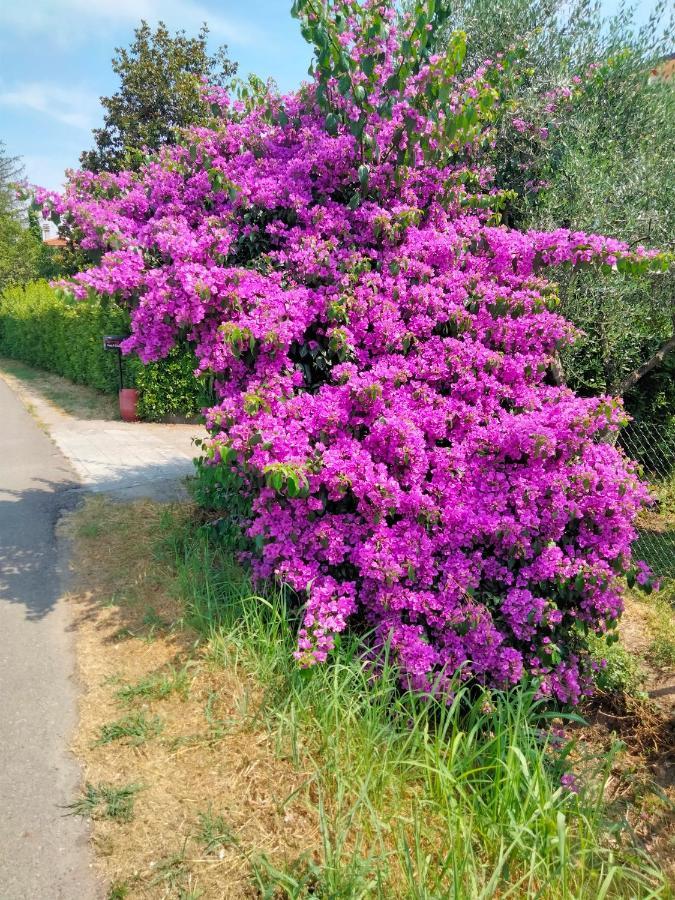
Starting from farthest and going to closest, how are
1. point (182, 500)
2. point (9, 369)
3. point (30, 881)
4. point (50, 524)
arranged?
point (9, 369), point (182, 500), point (50, 524), point (30, 881)

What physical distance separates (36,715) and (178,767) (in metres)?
0.99

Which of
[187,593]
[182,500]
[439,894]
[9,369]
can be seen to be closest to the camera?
[439,894]

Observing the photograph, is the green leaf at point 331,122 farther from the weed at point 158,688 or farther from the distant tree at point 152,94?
the distant tree at point 152,94

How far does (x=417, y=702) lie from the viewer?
11.4 ft

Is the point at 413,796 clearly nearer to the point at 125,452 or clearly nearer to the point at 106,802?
the point at 106,802

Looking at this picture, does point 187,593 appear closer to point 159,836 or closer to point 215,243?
point 159,836

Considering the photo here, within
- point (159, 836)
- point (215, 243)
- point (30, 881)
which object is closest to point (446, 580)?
point (159, 836)

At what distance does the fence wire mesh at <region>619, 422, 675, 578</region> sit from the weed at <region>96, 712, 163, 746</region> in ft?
18.2

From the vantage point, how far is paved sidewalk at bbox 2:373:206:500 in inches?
276

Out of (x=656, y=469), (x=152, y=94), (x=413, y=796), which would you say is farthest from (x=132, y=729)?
(x=152, y=94)

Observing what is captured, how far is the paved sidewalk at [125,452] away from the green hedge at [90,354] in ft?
1.94

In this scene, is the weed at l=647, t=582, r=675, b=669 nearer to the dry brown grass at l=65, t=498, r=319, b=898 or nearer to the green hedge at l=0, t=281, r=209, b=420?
the dry brown grass at l=65, t=498, r=319, b=898

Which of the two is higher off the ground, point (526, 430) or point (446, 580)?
point (526, 430)

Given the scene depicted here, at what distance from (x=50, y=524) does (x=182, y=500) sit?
1276 mm
